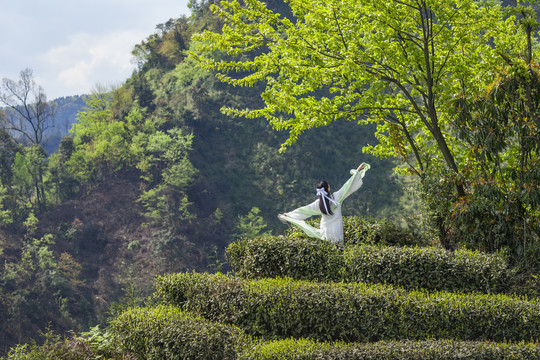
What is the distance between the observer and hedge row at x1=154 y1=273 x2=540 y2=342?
5.95 metres

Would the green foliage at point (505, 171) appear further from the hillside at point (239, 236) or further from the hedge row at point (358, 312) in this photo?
the hedge row at point (358, 312)

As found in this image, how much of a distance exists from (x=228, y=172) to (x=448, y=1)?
4174cm

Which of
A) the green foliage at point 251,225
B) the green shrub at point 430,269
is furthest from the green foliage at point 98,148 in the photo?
the green shrub at point 430,269

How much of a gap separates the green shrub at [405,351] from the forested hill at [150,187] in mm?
33953

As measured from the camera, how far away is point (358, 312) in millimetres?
6391

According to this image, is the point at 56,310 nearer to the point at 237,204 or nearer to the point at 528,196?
the point at 237,204

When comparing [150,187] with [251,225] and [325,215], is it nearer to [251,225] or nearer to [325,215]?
[251,225]

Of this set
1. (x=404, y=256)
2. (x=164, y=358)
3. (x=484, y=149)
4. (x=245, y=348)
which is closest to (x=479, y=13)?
(x=484, y=149)

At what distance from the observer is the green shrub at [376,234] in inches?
368

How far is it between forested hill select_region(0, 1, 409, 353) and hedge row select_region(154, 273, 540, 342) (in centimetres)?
3219

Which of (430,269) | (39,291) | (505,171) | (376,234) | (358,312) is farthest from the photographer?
(39,291)

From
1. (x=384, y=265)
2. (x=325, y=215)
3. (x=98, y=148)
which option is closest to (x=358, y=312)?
(x=384, y=265)

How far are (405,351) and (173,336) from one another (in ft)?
9.38

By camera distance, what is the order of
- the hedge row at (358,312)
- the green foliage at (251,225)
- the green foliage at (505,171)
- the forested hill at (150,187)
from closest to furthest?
1. the hedge row at (358,312)
2. the green foliage at (505,171)
3. the forested hill at (150,187)
4. the green foliage at (251,225)
